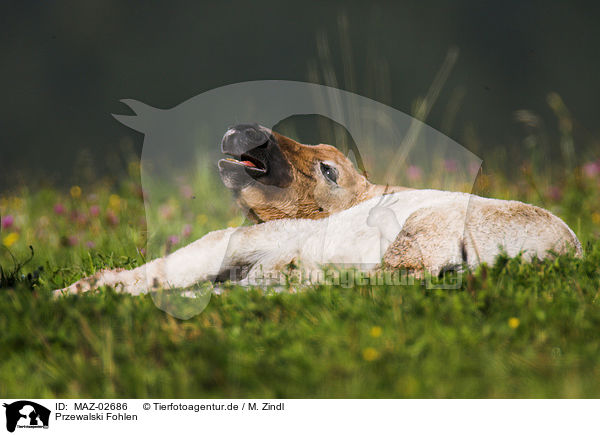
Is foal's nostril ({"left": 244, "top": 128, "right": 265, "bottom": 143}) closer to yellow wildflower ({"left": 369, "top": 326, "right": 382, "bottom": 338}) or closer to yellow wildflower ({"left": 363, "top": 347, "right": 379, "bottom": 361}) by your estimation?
yellow wildflower ({"left": 369, "top": 326, "right": 382, "bottom": 338})

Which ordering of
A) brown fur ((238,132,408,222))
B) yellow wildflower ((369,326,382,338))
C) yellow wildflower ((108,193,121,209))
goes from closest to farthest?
yellow wildflower ((369,326,382,338)) → brown fur ((238,132,408,222)) → yellow wildflower ((108,193,121,209))

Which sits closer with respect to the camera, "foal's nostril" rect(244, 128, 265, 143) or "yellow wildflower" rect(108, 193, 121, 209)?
"foal's nostril" rect(244, 128, 265, 143)

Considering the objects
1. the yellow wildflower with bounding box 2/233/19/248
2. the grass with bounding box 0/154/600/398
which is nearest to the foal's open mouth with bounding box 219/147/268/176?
the grass with bounding box 0/154/600/398

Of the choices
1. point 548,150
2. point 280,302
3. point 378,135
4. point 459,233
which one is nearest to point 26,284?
point 280,302

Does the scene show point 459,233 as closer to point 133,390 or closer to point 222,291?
point 222,291

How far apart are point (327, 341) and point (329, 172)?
172cm

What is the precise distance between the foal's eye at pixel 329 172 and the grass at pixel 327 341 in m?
1.00

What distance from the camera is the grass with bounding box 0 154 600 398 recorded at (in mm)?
2383

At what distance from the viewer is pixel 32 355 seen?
106 inches

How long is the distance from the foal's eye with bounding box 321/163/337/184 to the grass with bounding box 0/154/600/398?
1001 millimetres

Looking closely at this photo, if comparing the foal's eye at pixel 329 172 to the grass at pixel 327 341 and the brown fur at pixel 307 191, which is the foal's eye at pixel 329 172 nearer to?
the brown fur at pixel 307 191
